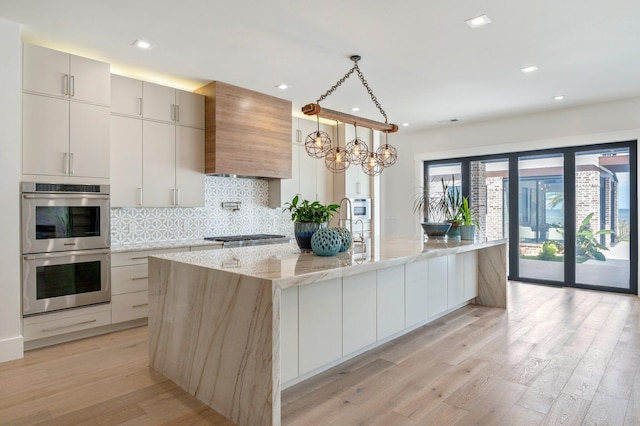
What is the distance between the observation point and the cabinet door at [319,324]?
7.94 ft

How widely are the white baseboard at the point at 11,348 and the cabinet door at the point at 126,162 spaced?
140cm

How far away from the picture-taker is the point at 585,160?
5.61m

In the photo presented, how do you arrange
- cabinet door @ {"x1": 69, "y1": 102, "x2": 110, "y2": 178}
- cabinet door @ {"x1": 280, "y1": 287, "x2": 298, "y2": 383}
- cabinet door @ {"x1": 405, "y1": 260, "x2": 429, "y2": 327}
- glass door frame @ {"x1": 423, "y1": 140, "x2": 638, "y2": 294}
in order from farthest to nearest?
glass door frame @ {"x1": 423, "y1": 140, "x2": 638, "y2": 294} → cabinet door @ {"x1": 69, "y1": 102, "x2": 110, "y2": 178} → cabinet door @ {"x1": 405, "y1": 260, "x2": 429, "y2": 327} → cabinet door @ {"x1": 280, "y1": 287, "x2": 298, "y2": 383}

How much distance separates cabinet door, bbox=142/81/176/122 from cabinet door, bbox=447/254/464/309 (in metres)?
3.41

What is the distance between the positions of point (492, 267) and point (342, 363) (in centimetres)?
255

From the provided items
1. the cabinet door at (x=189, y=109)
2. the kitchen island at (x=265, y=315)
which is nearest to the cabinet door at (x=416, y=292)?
the kitchen island at (x=265, y=315)

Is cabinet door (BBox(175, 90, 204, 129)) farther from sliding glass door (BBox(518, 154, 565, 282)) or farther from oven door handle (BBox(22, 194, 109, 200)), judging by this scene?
sliding glass door (BBox(518, 154, 565, 282))

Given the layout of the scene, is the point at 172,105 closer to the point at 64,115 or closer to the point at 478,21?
the point at 64,115

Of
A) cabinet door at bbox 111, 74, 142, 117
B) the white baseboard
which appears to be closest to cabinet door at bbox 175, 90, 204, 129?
cabinet door at bbox 111, 74, 142, 117

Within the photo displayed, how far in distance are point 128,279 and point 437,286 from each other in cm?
307

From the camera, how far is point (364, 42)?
3.41 m

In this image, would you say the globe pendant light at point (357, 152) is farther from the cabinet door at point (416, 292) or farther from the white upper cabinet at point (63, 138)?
the white upper cabinet at point (63, 138)

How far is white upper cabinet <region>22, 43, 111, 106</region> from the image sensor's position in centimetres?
328

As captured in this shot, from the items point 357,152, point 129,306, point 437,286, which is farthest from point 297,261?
point 129,306
